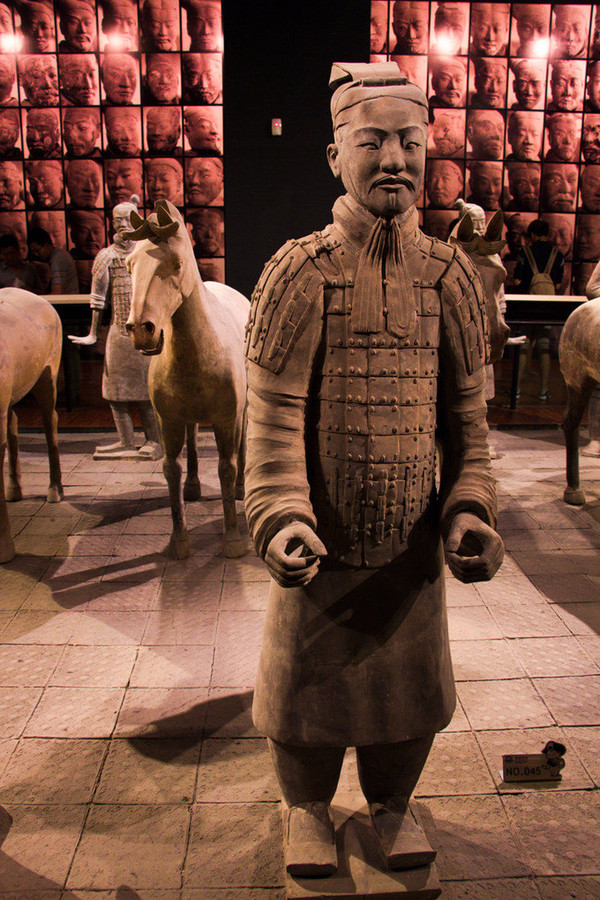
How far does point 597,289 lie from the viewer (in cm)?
514

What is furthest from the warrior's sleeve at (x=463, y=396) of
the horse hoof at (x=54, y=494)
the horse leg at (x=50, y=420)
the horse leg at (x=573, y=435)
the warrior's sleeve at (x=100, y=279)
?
the warrior's sleeve at (x=100, y=279)

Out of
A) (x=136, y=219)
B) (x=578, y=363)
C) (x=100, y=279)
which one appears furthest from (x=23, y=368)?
(x=578, y=363)

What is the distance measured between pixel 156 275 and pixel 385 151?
2026 mm

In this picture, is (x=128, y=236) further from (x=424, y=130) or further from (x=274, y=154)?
(x=274, y=154)

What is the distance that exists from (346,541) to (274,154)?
5209 mm

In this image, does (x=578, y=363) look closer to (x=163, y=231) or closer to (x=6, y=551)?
(x=163, y=231)

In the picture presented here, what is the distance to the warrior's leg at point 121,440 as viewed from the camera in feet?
21.5

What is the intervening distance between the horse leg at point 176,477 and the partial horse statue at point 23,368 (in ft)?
2.99

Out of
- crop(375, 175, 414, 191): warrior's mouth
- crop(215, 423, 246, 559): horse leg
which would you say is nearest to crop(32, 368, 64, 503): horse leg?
crop(215, 423, 246, 559): horse leg

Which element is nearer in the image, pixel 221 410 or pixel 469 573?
pixel 469 573

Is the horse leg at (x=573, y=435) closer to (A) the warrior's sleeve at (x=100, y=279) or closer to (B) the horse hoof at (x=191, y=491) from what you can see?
(B) the horse hoof at (x=191, y=491)

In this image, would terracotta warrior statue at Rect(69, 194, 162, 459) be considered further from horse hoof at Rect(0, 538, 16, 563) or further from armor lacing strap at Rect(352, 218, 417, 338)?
armor lacing strap at Rect(352, 218, 417, 338)

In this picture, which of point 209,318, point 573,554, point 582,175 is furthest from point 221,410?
point 582,175

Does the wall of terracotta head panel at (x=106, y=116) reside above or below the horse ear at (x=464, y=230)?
above
